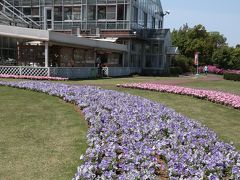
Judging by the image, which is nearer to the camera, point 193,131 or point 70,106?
point 193,131

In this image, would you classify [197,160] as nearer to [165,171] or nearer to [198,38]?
[165,171]

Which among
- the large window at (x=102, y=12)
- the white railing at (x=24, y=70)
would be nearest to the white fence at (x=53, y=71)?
the white railing at (x=24, y=70)

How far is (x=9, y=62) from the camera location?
97.4 ft

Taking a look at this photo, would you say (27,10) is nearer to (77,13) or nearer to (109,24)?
(77,13)

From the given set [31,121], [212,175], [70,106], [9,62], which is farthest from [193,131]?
[9,62]

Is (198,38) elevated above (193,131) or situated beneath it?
elevated above

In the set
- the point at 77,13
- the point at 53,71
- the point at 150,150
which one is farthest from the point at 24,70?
the point at 150,150

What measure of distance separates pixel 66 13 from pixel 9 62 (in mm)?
16178

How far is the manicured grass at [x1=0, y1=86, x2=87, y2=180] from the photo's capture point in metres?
6.34

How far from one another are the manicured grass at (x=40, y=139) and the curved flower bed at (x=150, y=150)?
47cm

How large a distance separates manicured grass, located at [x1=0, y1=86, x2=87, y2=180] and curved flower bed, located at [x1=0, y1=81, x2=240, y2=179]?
0.47 meters

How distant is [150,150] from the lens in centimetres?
627

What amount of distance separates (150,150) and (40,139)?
3.06 m

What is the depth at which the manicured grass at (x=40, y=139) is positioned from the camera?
6337 mm
